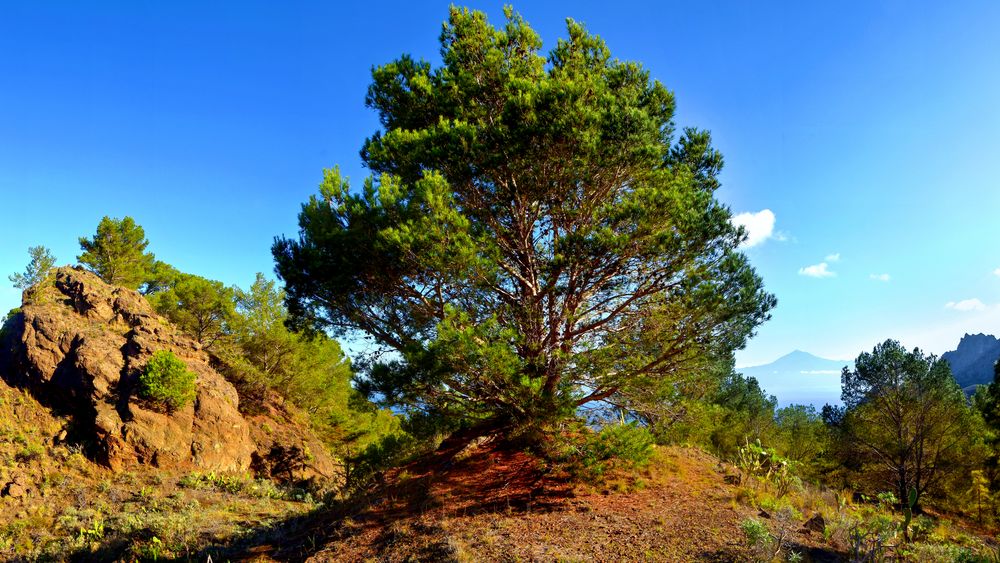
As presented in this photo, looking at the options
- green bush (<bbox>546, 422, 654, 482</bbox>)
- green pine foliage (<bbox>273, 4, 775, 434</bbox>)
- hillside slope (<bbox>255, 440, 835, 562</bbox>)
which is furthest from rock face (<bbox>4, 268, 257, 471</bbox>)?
green bush (<bbox>546, 422, 654, 482</bbox>)

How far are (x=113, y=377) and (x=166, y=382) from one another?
1.99 meters

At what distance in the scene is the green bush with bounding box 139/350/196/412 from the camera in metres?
17.3

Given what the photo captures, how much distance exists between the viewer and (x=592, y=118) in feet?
23.7

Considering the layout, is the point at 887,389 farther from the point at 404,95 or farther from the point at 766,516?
the point at 404,95

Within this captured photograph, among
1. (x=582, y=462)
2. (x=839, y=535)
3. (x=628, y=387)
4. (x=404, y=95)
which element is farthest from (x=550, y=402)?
(x=404, y=95)

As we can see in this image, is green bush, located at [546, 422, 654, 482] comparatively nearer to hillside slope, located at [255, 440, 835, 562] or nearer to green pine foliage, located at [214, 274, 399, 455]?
hillside slope, located at [255, 440, 835, 562]

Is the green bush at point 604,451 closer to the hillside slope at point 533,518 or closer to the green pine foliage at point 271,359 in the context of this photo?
the hillside slope at point 533,518

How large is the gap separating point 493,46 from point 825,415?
24.5 meters

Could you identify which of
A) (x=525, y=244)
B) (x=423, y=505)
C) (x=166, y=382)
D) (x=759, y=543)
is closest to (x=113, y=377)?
(x=166, y=382)

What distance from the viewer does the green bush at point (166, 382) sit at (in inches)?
680

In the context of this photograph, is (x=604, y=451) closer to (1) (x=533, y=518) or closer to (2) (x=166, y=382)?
(1) (x=533, y=518)

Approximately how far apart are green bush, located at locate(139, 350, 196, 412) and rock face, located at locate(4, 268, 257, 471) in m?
0.40

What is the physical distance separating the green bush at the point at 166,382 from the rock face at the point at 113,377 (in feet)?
1.31

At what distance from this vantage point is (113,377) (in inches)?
683
